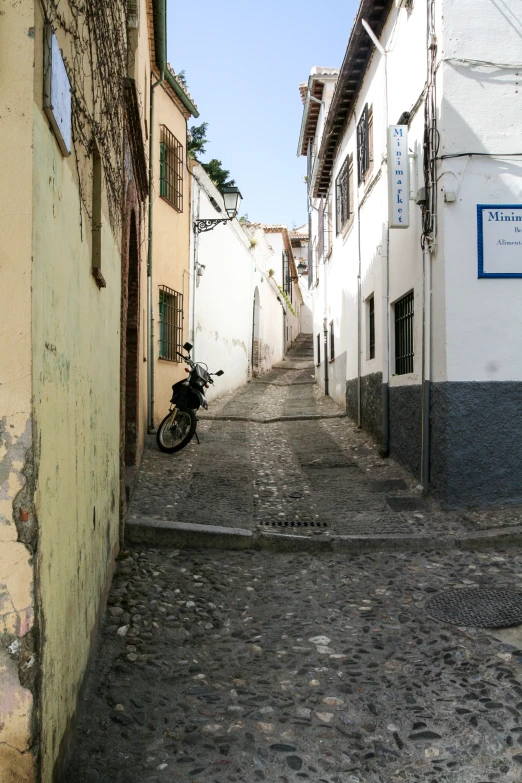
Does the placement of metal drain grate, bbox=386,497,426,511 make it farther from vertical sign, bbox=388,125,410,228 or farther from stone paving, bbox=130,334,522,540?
vertical sign, bbox=388,125,410,228

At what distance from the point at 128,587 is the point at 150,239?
605 cm

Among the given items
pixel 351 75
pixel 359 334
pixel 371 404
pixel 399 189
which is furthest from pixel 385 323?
pixel 351 75

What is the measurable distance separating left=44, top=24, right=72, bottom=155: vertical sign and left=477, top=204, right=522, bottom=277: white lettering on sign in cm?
483

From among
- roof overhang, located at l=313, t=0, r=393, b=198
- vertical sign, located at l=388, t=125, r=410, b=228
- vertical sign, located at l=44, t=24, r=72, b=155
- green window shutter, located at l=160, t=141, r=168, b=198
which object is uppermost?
roof overhang, located at l=313, t=0, r=393, b=198

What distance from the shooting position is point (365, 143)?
1052cm

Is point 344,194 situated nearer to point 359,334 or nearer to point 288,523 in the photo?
point 359,334

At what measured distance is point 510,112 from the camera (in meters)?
6.58

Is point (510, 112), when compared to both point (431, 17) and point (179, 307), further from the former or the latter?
point (179, 307)

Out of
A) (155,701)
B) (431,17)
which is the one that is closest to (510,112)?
(431,17)

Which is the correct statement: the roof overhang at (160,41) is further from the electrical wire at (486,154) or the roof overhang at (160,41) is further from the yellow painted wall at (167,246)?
the electrical wire at (486,154)

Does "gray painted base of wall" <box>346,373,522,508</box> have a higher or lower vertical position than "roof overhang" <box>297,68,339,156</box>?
lower

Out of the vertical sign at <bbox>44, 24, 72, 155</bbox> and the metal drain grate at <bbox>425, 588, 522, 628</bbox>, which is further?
the metal drain grate at <bbox>425, 588, 522, 628</bbox>

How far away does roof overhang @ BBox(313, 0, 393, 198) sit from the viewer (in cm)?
896

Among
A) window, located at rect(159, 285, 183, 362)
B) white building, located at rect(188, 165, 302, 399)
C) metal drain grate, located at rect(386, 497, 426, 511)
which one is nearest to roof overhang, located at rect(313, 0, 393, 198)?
white building, located at rect(188, 165, 302, 399)
